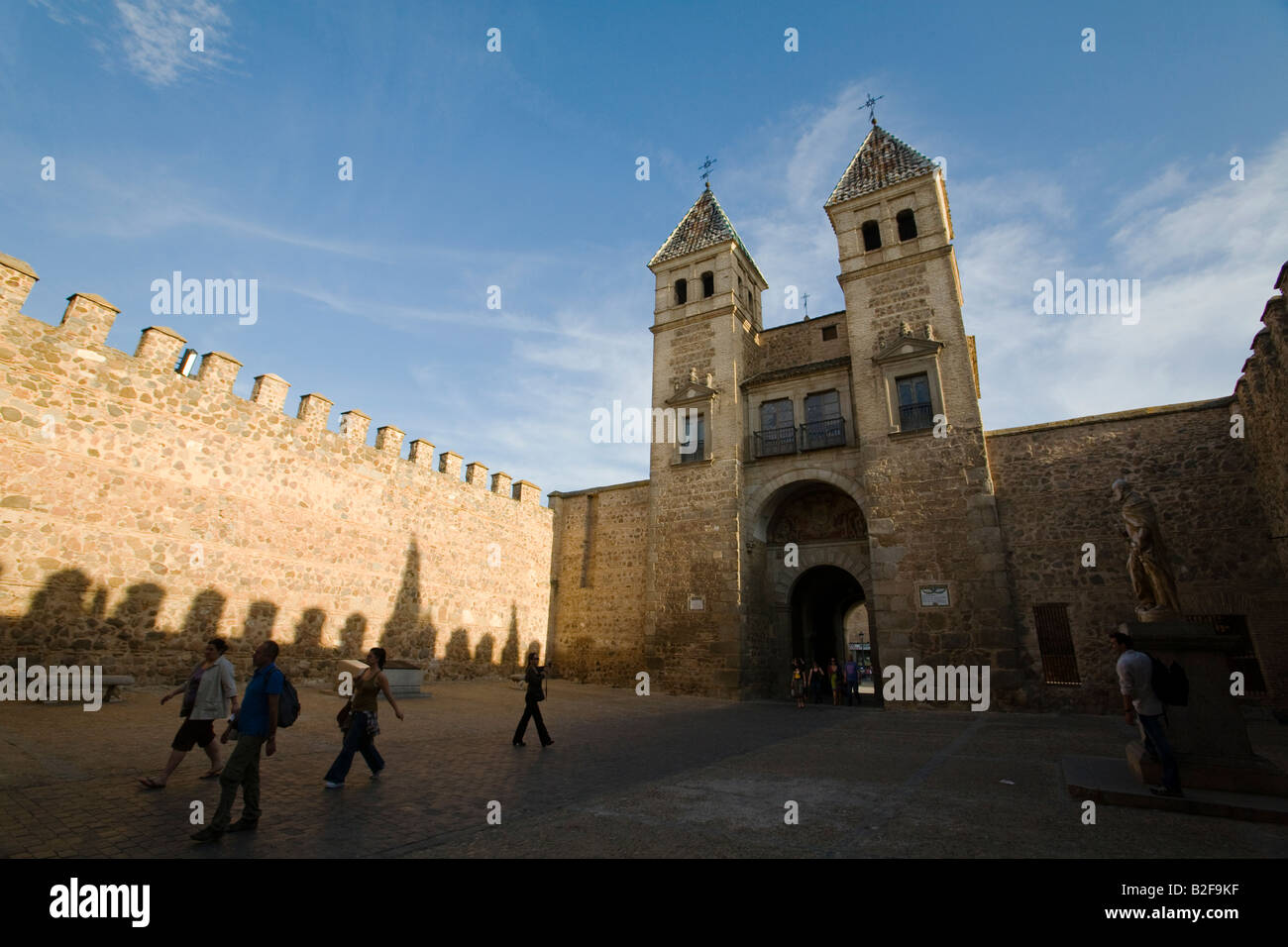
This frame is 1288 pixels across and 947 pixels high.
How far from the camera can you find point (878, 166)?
18938 millimetres

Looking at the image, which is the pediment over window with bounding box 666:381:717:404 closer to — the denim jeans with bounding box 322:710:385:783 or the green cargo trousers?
the denim jeans with bounding box 322:710:385:783

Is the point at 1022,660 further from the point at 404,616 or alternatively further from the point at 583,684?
the point at 404,616

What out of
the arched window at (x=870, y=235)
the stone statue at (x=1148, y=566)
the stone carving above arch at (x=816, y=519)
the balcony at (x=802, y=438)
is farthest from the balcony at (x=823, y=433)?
the stone statue at (x=1148, y=566)

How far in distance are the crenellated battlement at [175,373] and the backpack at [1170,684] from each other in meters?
17.3

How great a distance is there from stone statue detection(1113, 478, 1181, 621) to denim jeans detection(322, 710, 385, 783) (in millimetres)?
8931

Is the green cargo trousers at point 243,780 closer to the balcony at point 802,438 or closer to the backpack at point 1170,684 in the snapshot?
the backpack at point 1170,684

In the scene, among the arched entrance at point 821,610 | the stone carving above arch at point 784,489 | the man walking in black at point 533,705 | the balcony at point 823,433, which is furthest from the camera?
the arched entrance at point 821,610

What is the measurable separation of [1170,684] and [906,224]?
16.2 metres

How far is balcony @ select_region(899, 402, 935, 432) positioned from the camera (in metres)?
15.6

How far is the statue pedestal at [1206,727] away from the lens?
533 centimetres

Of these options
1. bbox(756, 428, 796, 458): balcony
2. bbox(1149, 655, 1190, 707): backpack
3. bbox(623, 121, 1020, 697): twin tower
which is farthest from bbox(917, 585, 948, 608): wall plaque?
bbox(1149, 655, 1190, 707): backpack

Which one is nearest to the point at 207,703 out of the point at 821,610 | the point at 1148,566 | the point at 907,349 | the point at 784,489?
the point at 1148,566

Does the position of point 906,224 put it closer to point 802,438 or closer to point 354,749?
point 802,438
